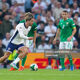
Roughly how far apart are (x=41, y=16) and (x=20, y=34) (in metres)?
6.70

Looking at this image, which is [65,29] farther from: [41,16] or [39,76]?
[41,16]

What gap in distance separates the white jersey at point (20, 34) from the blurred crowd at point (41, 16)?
3838mm

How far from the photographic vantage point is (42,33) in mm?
18594

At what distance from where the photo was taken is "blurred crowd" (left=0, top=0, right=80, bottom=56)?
18297 millimetres

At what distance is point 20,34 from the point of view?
521 inches

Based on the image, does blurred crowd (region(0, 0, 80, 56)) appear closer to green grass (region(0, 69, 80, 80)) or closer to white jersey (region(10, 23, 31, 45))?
white jersey (region(10, 23, 31, 45))

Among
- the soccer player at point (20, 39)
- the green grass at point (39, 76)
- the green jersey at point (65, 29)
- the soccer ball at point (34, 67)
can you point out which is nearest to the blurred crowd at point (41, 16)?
the green jersey at point (65, 29)

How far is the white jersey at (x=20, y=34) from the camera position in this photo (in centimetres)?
1325

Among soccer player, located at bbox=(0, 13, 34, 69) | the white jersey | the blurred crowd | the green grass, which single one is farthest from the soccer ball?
the blurred crowd

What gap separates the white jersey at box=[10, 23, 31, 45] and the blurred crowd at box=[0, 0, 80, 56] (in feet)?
12.6

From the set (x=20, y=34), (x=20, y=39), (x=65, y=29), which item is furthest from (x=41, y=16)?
(x=20, y=34)

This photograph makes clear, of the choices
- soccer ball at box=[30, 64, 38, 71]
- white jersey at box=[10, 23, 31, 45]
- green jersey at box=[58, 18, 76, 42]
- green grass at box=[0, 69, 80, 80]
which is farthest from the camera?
green jersey at box=[58, 18, 76, 42]

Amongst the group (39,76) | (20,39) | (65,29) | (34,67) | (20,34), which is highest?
(20,34)

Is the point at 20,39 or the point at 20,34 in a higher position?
the point at 20,34
